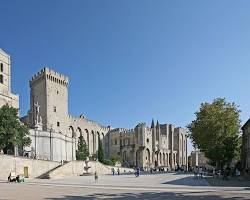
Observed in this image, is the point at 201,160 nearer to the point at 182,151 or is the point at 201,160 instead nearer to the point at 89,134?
the point at 182,151

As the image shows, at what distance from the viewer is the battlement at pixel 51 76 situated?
282 feet

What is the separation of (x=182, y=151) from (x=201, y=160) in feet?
135

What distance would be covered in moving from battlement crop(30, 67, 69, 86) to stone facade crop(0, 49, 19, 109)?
389 inches

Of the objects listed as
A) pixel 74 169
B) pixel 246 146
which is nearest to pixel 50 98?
pixel 74 169

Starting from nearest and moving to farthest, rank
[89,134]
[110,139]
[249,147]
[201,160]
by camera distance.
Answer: [249,147] < [89,134] < [110,139] < [201,160]

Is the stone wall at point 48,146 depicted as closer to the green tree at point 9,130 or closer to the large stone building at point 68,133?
Result: the large stone building at point 68,133

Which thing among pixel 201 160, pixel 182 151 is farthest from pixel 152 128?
pixel 201 160

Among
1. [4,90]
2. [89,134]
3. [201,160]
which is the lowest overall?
[201,160]

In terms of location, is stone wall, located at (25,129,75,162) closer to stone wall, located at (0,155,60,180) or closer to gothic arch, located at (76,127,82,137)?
stone wall, located at (0,155,60,180)

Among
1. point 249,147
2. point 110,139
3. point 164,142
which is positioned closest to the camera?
point 249,147

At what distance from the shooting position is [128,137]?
12125 cm

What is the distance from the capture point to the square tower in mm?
82688

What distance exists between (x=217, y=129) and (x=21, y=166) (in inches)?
1086

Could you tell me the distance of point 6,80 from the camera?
7588 cm
